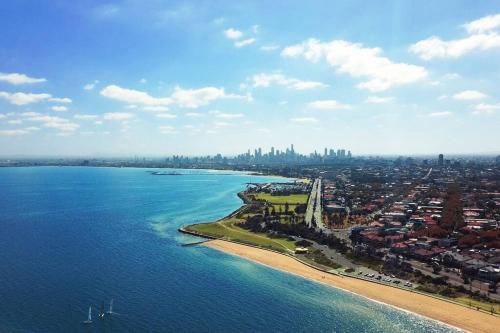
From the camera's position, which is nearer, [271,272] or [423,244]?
[271,272]

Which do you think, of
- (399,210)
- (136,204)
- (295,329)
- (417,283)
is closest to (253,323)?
(295,329)

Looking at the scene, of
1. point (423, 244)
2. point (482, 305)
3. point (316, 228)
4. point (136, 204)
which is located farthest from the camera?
point (136, 204)

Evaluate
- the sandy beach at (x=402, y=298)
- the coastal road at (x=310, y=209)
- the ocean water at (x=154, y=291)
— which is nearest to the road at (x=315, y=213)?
the coastal road at (x=310, y=209)

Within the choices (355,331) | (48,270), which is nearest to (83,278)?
(48,270)

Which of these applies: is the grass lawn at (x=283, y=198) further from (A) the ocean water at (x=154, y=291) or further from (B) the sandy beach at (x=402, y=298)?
(B) the sandy beach at (x=402, y=298)

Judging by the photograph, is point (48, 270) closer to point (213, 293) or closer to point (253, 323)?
point (213, 293)

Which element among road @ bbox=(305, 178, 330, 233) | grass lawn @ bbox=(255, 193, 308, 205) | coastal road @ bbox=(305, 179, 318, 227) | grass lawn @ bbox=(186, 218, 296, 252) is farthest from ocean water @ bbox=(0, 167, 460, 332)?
grass lawn @ bbox=(255, 193, 308, 205)

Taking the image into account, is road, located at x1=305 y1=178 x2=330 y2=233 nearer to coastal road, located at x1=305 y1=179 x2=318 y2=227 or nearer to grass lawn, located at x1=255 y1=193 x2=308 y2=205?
coastal road, located at x1=305 y1=179 x2=318 y2=227

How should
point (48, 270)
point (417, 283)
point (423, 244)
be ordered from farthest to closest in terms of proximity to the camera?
point (423, 244), point (48, 270), point (417, 283)
